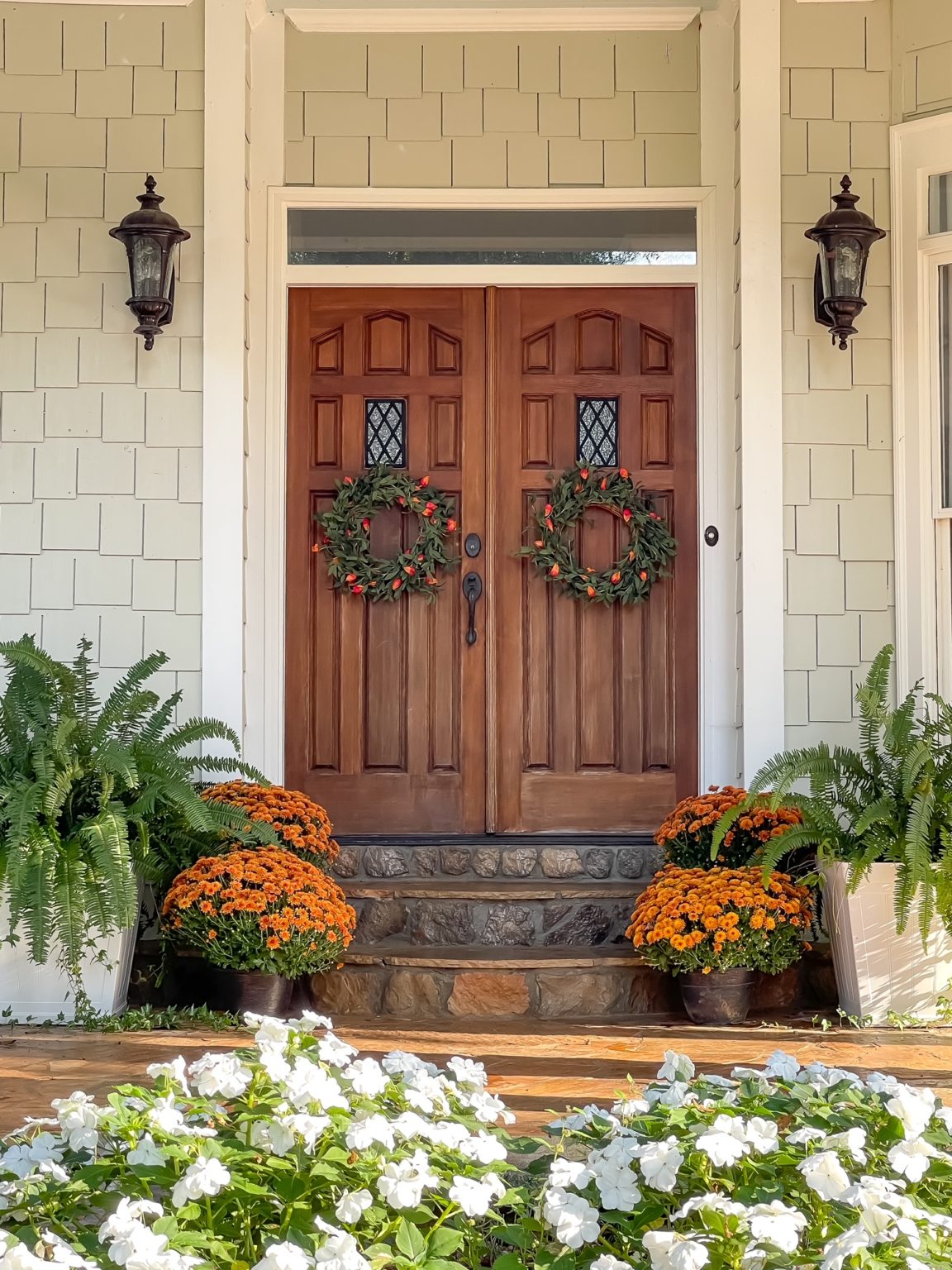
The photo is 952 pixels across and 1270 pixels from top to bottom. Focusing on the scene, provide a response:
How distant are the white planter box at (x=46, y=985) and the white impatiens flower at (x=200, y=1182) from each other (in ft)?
9.21

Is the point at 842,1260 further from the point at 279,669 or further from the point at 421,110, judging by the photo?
the point at 421,110

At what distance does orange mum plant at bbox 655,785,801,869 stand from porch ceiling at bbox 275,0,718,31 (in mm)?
2848

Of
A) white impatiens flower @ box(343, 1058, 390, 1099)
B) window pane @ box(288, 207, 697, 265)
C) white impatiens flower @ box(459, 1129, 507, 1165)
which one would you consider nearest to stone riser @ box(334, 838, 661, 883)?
window pane @ box(288, 207, 697, 265)

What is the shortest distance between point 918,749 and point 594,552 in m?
1.63

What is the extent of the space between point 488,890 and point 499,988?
463 mm

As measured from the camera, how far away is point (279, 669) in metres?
5.19

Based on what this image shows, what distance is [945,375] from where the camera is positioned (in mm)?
4875

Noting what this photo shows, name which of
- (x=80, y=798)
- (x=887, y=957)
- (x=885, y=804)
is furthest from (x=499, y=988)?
(x=80, y=798)

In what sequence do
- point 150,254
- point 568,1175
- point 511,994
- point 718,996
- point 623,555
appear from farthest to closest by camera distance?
point 623,555, point 150,254, point 511,994, point 718,996, point 568,1175

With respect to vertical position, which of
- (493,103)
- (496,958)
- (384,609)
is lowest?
(496,958)

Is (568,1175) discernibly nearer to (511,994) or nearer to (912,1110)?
(912,1110)

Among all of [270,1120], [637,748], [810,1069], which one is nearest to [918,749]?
[637,748]

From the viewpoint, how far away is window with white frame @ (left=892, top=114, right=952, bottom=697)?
4.86 meters

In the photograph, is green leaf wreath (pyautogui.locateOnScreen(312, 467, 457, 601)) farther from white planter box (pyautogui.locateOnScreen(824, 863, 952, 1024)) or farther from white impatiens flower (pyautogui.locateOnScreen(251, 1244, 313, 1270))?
white impatiens flower (pyautogui.locateOnScreen(251, 1244, 313, 1270))
